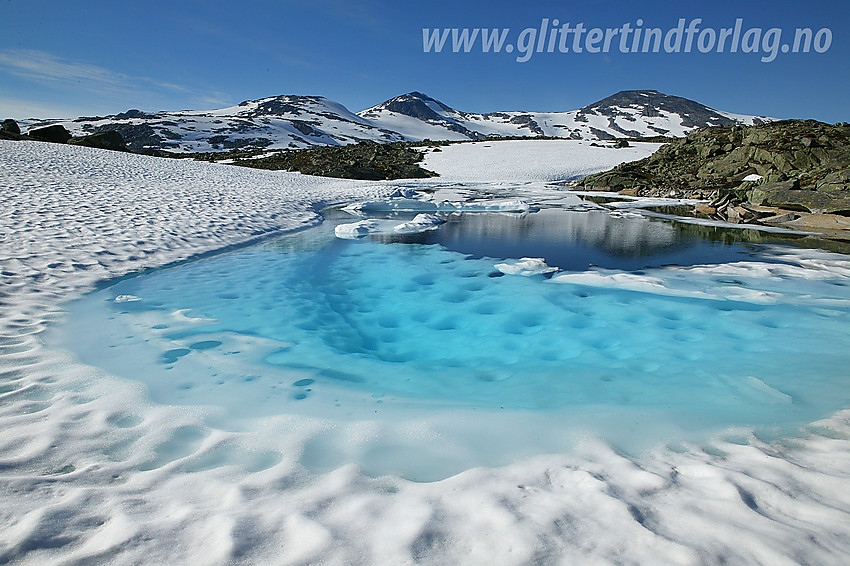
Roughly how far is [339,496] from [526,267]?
5.85 metres

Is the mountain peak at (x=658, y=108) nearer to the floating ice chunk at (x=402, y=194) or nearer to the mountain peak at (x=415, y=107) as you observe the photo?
the mountain peak at (x=415, y=107)

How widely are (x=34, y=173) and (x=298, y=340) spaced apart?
15508 mm

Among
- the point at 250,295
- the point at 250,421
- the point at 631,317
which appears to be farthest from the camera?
the point at 250,295

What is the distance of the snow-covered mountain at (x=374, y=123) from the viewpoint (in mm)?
80125

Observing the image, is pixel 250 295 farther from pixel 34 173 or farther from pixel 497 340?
pixel 34 173

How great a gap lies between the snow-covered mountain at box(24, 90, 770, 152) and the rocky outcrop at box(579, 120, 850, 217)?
68.7 m

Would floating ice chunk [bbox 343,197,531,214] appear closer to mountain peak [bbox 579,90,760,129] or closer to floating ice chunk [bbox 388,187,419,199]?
floating ice chunk [bbox 388,187,419,199]

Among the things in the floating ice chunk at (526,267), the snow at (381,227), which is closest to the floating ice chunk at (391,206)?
the snow at (381,227)

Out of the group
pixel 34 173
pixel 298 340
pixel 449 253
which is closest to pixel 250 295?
pixel 298 340

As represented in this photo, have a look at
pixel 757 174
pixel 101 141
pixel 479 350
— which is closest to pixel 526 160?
pixel 757 174

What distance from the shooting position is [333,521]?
187cm

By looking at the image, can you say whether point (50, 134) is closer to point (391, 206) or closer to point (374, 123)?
point (391, 206)

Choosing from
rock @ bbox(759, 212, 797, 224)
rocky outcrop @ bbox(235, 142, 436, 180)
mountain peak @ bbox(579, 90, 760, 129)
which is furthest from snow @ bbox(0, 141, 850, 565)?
mountain peak @ bbox(579, 90, 760, 129)

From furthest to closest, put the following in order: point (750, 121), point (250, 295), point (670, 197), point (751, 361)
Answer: point (750, 121) < point (670, 197) < point (250, 295) < point (751, 361)
